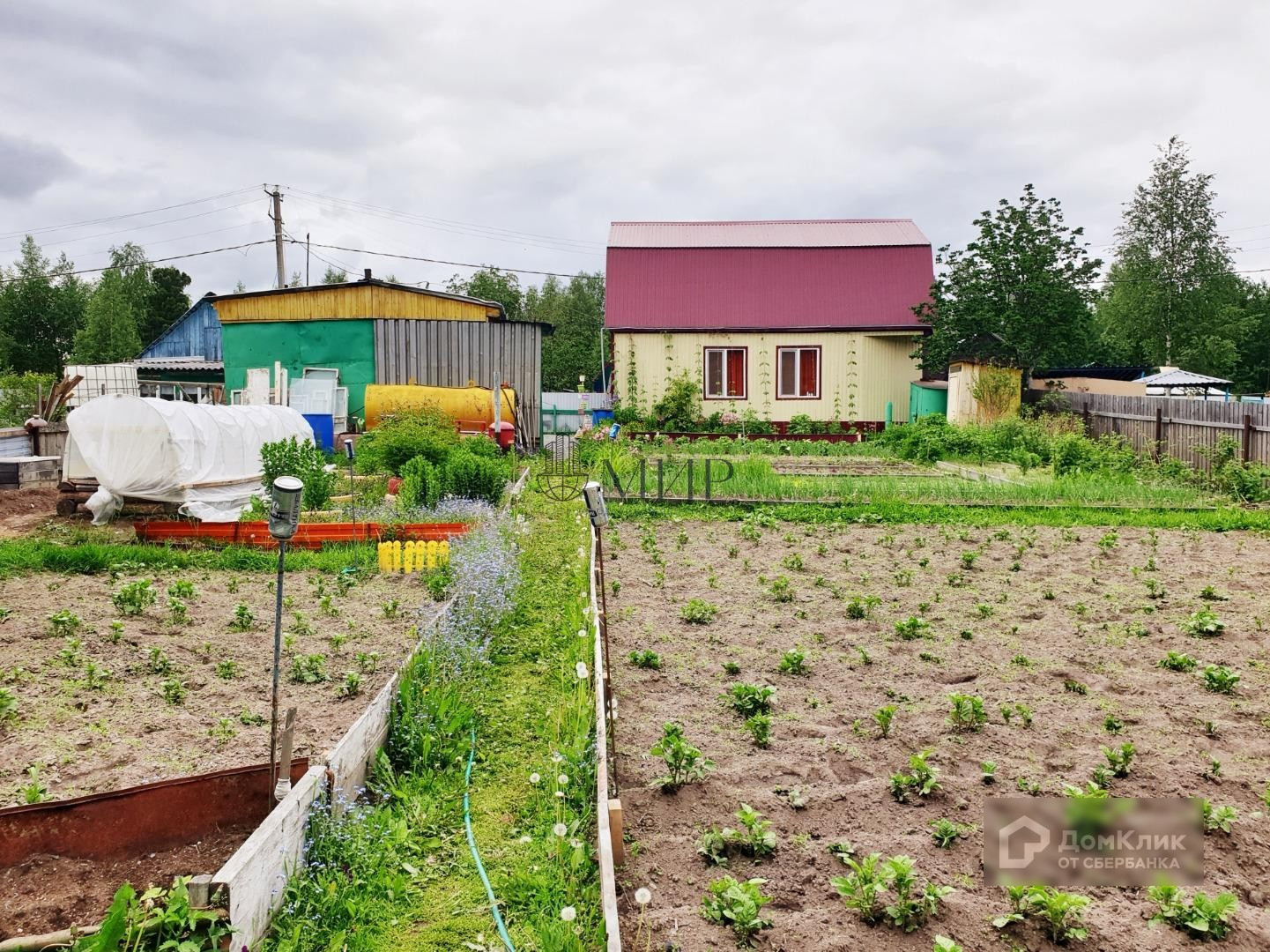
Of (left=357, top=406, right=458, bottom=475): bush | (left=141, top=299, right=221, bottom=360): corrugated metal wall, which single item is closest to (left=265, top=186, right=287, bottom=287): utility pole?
(left=141, top=299, right=221, bottom=360): corrugated metal wall

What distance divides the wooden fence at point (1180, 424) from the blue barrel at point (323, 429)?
1381 centimetres

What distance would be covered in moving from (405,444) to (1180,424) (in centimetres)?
1195

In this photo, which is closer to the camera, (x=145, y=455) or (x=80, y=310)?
(x=145, y=455)

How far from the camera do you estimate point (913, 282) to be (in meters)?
24.1

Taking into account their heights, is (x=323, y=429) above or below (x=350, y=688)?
above

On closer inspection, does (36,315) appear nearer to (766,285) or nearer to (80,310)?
(80,310)

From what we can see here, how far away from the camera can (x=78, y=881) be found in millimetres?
2932

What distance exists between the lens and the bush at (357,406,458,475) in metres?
11.7

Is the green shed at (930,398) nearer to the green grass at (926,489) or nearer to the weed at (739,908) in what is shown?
the green grass at (926,489)

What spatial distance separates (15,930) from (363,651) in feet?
9.49

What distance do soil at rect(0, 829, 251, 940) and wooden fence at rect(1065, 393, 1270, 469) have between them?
14.1m

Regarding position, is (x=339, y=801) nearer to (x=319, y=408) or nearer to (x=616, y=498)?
(x=616, y=498)

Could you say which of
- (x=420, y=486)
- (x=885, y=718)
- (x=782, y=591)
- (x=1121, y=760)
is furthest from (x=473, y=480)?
(x=1121, y=760)

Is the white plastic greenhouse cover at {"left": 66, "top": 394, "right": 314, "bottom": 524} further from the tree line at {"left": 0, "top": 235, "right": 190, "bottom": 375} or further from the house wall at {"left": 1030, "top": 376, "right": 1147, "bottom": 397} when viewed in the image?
the tree line at {"left": 0, "top": 235, "right": 190, "bottom": 375}
